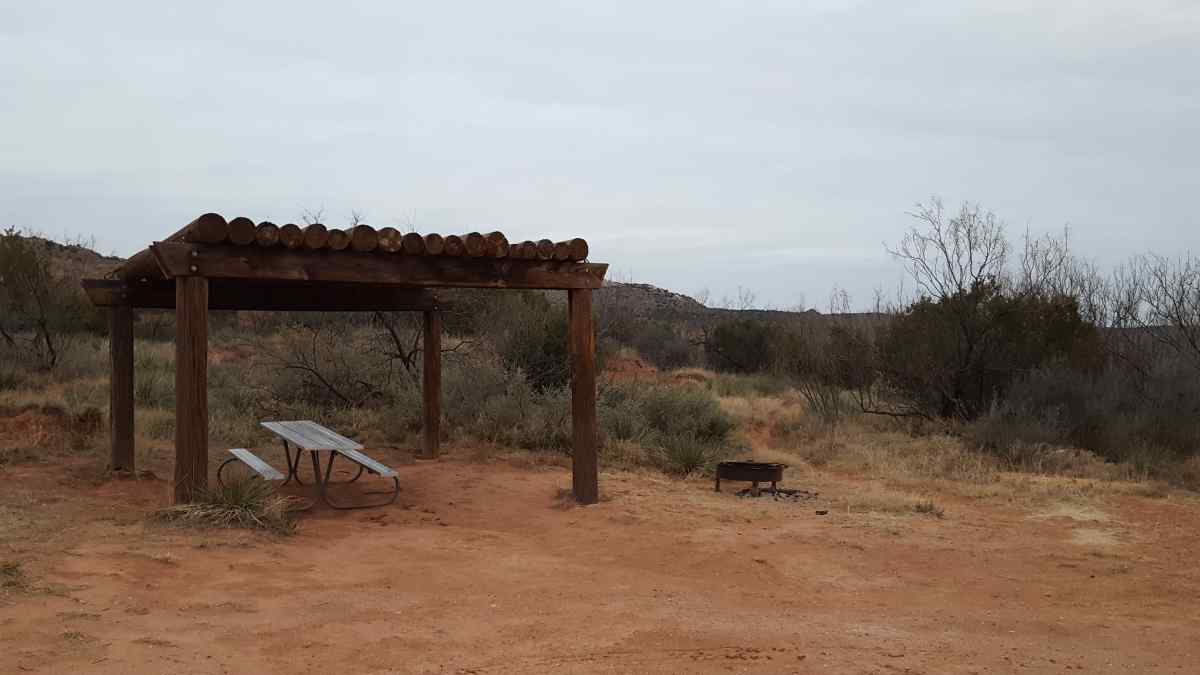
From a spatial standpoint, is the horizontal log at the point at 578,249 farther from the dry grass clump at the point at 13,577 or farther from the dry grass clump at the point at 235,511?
the dry grass clump at the point at 13,577

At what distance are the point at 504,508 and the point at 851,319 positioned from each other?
12.9m

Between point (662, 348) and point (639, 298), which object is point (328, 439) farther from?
point (639, 298)

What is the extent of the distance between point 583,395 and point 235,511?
313 cm

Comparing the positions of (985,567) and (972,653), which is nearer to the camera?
(972,653)

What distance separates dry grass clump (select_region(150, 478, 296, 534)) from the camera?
23.8 feet

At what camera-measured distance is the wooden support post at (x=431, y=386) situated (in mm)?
11758

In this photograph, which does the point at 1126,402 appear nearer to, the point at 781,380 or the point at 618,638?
the point at 781,380

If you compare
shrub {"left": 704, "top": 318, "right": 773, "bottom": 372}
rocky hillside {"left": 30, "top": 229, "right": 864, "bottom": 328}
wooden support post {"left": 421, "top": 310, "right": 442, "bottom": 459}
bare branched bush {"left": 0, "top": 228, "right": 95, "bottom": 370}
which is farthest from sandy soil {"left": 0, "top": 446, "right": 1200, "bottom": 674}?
shrub {"left": 704, "top": 318, "right": 773, "bottom": 372}

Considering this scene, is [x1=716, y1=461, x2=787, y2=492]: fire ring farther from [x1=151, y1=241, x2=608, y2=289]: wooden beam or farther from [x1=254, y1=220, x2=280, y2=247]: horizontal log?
[x1=254, y1=220, x2=280, y2=247]: horizontal log

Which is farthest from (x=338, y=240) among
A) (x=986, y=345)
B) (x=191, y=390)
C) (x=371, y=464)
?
(x=986, y=345)

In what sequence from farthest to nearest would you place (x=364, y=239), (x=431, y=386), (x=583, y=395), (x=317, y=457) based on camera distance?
(x=431, y=386) → (x=583, y=395) → (x=317, y=457) → (x=364, y=239)

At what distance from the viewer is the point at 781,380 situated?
2253 cm

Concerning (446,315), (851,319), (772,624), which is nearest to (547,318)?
(446,315)

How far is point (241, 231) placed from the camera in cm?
730
